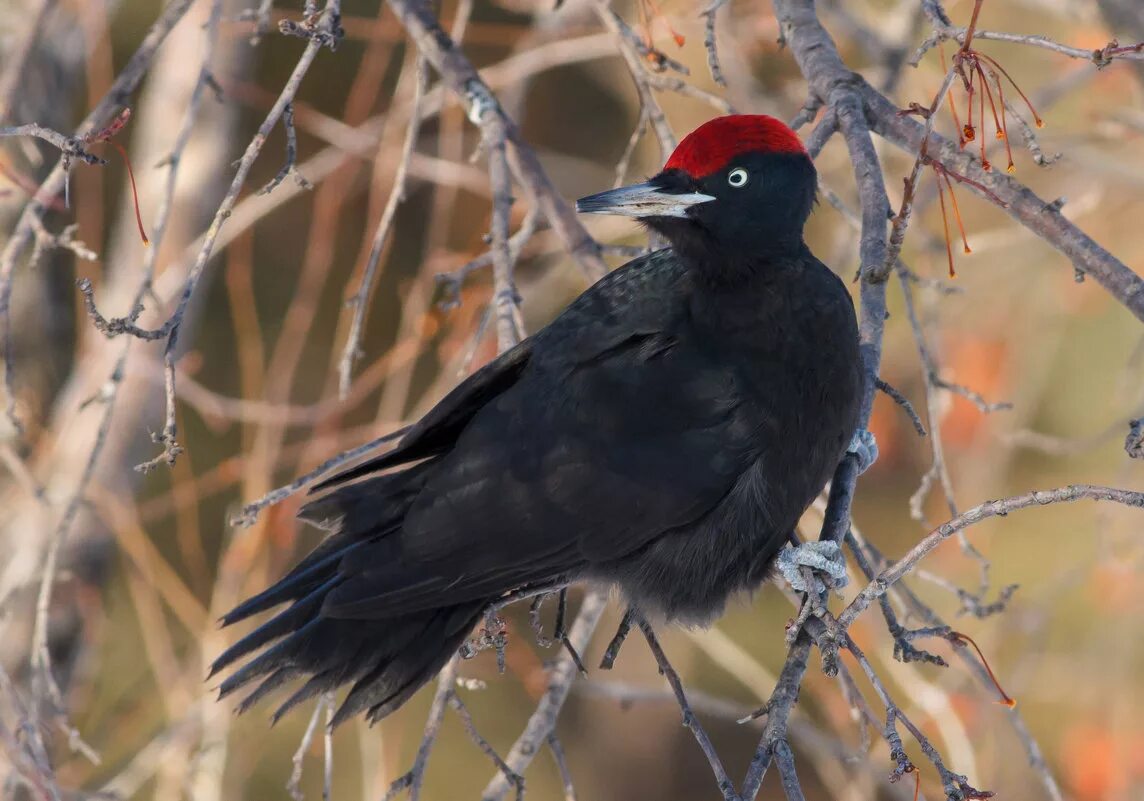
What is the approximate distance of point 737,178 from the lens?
9.39 ft

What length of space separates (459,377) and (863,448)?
107 cm

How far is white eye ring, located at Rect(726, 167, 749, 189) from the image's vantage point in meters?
2.85

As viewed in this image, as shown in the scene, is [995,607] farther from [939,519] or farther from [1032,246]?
[939,519]

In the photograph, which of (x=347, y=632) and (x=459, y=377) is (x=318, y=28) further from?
(x=347, y=632)

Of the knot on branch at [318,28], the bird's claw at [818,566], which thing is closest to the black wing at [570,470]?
the bird's claw at [818,566]

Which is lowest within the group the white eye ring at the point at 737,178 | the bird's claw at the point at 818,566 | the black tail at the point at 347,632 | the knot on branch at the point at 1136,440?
the black tail at the point at 347,632

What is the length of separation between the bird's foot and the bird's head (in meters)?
0.50

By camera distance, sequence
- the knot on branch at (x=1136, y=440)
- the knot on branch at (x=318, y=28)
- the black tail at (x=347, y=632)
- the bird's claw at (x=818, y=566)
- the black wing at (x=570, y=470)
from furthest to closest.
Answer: the black wing at (x=570, y=470)
the black tail at (x=347, y=632)
the bird's claw at (x=818, y=566)
the knot on branch at (x=318, y=28)
the knot on branch at (x=1136, y=440)

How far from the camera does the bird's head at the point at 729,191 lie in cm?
283

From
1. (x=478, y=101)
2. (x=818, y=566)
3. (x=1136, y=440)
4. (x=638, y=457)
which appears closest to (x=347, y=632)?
(x=638, y=457)

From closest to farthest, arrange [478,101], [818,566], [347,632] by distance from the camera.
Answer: [818,566] < [347,632] < [478,101]

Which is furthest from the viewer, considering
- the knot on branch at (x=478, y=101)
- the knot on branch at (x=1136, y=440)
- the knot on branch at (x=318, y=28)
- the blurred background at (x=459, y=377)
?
the blurred background at (x=459, y=377)

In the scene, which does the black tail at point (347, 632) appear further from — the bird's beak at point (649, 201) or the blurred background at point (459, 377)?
the bird's beak at point (649, 201)

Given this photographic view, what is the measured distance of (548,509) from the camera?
9.36 feet
